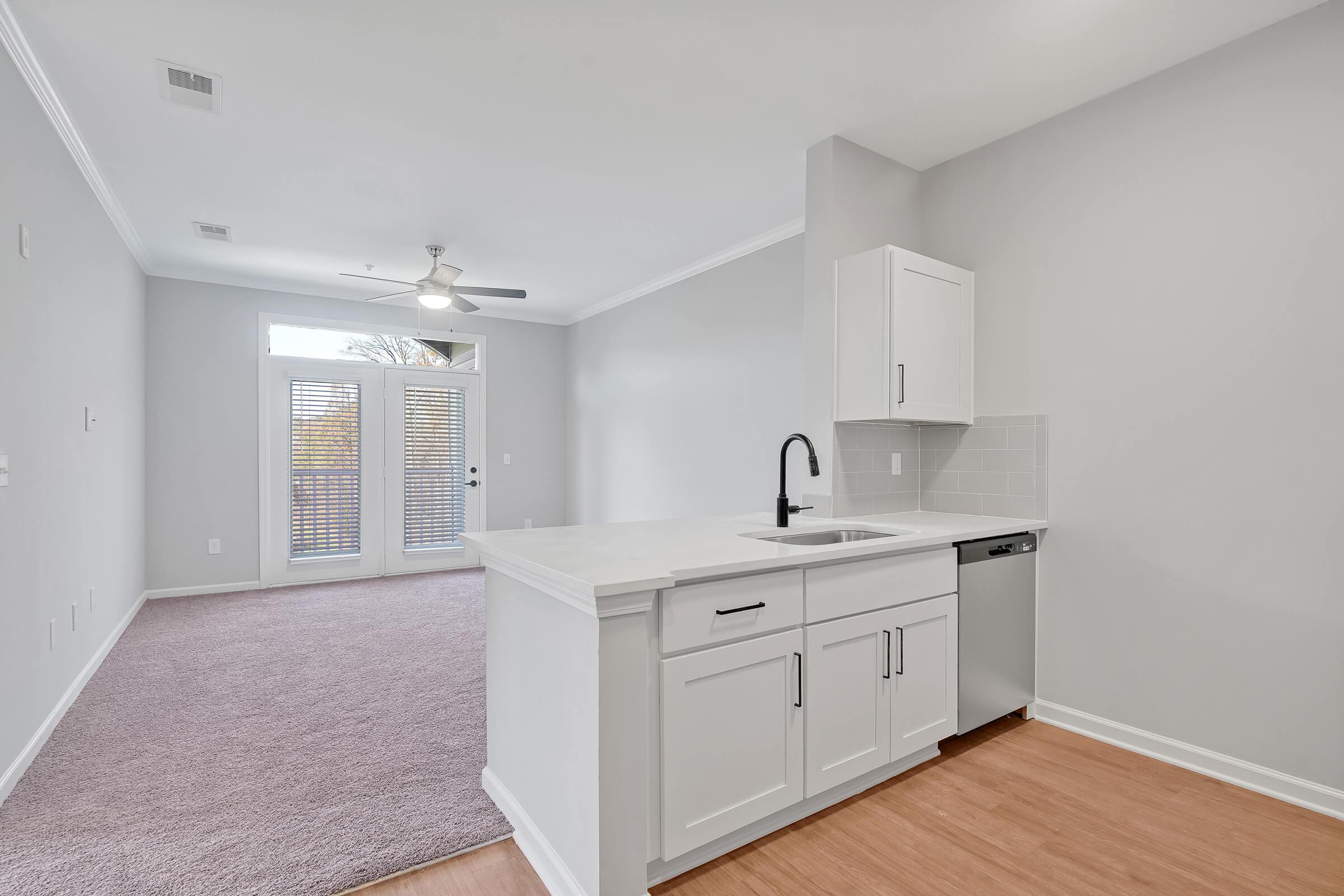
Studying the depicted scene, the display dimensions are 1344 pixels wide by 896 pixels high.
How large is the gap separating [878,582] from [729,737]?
754 mm

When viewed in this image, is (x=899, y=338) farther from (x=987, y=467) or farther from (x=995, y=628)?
(x=995, y=628)

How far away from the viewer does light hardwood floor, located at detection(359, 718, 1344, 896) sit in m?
1.72

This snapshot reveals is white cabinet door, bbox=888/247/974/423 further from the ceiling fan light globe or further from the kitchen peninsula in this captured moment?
the ceiling fan light globe

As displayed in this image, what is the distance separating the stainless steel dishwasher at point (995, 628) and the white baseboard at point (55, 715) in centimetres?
337

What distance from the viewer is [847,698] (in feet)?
6.81

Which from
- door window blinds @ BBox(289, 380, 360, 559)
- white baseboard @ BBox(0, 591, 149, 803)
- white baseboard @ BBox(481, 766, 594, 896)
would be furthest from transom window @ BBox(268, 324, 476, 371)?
white baseboard @ BBox(481, 766, 594, 896)

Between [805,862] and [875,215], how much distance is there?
2683 millimetres

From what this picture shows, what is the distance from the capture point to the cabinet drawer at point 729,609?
1.67m

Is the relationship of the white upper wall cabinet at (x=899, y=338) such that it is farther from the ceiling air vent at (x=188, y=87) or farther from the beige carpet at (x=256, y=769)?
the ceiling air vent at (x=188, y=87)

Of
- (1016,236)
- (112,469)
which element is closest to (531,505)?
(112,469)

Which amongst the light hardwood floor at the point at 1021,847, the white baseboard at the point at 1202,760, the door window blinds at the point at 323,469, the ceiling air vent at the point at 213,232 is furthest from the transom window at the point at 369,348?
the white baseboard at the point at 1202,760

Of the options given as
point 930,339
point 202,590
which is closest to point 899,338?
point 930,339

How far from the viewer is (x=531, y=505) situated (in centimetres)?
684

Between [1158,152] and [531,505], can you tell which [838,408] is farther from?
[531,505]
